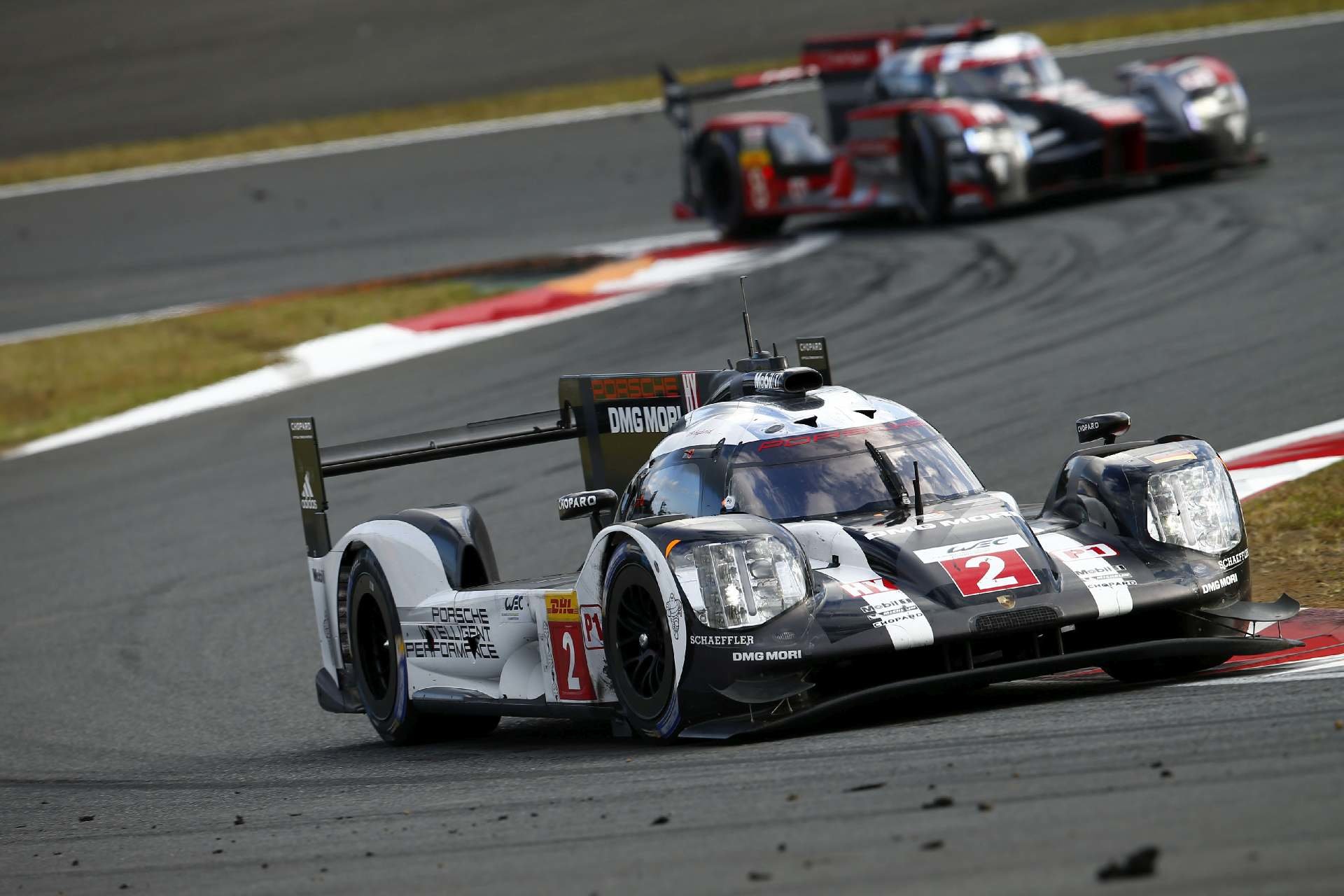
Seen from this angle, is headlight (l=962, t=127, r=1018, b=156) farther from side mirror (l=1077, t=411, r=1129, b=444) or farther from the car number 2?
the car number 2

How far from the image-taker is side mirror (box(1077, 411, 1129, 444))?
24.4 ft

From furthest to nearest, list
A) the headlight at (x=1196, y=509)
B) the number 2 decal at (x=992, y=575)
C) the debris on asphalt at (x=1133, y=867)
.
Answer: the headlight at (x=1196, y=509) < the number 2 decal at (x=992, y=575) < the debris on asphalt at (x=1133, y=867)

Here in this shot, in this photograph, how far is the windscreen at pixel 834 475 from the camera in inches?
270

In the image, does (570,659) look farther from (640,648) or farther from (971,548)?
(971,548)

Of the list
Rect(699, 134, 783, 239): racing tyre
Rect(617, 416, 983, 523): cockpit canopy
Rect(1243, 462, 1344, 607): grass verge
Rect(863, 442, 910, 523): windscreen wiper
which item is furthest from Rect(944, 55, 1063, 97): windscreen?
Rect(863, 442, 910, 523): windscreen wiper

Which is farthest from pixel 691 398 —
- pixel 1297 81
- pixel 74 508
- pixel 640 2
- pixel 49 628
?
pixel 640 2

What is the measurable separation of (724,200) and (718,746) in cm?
1505

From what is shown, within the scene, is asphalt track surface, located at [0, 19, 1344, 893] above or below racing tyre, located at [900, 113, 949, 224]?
below

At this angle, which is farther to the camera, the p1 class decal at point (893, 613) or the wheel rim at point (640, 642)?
the wheel rim at point (640, 642)

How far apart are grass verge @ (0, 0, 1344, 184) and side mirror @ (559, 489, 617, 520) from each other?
2174 cm

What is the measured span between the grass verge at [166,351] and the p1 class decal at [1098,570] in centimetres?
1232

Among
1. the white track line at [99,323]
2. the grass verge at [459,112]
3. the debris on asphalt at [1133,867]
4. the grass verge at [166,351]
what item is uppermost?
the grass verge at [459,112]

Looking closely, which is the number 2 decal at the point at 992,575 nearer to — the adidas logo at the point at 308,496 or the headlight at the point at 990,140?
the adidas logo at the point at 308,496

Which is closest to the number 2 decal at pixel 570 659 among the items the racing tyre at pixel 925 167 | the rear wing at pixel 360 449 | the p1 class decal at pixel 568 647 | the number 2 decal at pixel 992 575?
the p1 class decal at pixel 568 647
